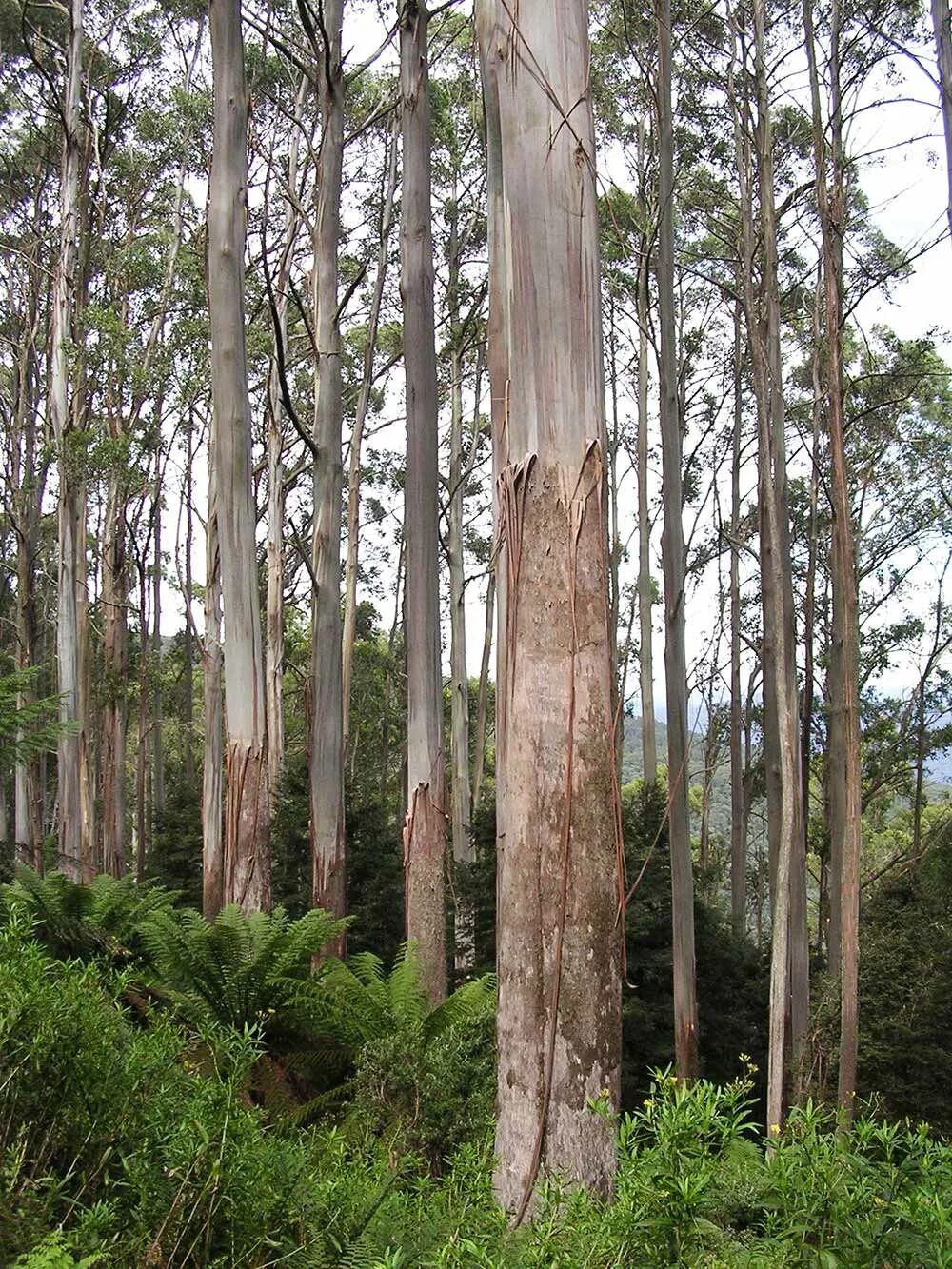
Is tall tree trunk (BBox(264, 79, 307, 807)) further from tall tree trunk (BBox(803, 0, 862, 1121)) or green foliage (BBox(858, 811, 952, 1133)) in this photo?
tall tree trunk (BBox(803, 0, 862, 1121))

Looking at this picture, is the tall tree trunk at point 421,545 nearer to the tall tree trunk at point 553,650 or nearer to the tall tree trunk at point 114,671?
the tall tree trunk at point 553,650

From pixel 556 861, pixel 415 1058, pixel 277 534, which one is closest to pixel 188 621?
pixel 277 534

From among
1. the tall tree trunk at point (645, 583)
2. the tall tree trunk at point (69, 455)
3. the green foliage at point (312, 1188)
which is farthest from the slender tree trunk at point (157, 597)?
the green foliage at point (312, 1188)

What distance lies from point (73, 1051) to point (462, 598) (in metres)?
18.1

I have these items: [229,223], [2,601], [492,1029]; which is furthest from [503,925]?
[2,601]

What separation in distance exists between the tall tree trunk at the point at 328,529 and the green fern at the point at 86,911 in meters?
1.98

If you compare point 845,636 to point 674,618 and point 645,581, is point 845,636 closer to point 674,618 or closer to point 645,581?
point 674,618

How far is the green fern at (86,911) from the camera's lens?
631cm

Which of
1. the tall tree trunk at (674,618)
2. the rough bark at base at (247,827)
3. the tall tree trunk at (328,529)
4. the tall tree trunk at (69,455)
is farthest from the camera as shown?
the tall tree trunk at (69,455)

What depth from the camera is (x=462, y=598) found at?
20.6m

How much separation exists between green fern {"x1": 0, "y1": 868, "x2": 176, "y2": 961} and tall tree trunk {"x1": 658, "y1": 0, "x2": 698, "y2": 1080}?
474cm

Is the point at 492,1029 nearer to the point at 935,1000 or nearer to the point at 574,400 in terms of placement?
the point at 574,400

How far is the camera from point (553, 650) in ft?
10.5

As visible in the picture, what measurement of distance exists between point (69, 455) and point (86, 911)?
34.1 feet
